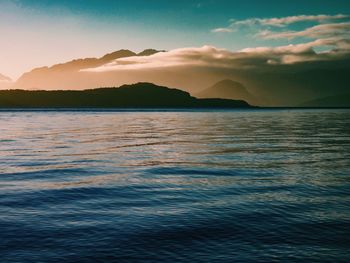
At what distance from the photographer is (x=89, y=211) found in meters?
14.8

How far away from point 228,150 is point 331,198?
62.6 ft

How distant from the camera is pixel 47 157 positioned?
3105 cm

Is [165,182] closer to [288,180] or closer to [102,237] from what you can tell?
[288,180]

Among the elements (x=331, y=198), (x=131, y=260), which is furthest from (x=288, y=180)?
(x=131, y=260)

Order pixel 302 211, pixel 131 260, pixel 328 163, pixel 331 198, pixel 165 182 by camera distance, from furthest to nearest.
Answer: pixel 328 163 → pixel 165 182 → pixel 331 198 → pixel 302 211 → pixel 131 260


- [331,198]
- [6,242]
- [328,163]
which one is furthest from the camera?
[328,163]

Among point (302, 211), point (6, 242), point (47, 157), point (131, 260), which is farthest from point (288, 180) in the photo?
Result: point (47, 157)

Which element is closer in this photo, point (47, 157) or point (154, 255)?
point (154, 255)

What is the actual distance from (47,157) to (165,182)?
1396cm

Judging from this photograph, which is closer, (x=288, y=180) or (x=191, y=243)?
(x=191, y=243)

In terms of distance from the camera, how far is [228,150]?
3597 cm

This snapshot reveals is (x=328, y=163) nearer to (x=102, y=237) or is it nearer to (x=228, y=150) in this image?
(x=228, y=150)

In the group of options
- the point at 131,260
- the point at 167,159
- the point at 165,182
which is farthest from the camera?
the point at 167,159

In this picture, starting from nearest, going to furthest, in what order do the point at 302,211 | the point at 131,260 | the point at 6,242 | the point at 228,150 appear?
1. the point at 131,260
2. the point at 6,242
3. the point at 302,211
4. the point at 228,150
